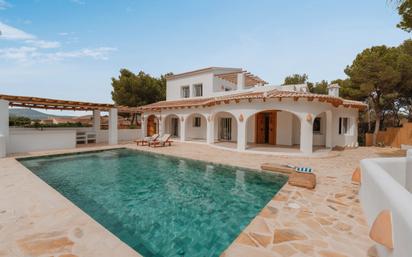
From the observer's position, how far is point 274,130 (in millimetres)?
17750

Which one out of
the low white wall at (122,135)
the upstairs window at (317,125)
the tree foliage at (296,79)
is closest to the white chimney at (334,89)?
the upstairs window at (317,125)

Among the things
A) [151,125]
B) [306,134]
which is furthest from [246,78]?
[151,125]

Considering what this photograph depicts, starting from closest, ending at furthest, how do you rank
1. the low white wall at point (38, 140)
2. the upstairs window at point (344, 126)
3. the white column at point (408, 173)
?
the white column at point (408, 173) → the low white wall at point (38, 140) → the upstairs window at point (344, 126)

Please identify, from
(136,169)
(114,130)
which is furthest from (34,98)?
(136,169)

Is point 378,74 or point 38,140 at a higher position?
point 378,74

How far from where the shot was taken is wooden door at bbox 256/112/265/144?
18.3 m

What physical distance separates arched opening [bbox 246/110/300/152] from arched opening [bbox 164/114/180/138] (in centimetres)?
1004

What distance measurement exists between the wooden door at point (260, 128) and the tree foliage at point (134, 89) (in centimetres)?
1923

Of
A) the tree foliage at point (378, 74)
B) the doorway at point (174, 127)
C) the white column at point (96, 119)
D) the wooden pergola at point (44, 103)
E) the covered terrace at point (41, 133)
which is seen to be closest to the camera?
the covered terrace at point (41, 133)

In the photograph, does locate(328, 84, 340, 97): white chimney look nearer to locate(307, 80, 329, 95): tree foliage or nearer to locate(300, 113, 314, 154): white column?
locate(300, 113, 314, 154): white column

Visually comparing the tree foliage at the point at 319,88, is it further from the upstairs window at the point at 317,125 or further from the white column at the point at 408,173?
the white column at the point at 408,173

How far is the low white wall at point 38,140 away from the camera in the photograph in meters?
14.1

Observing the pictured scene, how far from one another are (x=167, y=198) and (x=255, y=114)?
11925 mm

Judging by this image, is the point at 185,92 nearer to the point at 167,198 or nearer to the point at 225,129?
the point at 225,129
